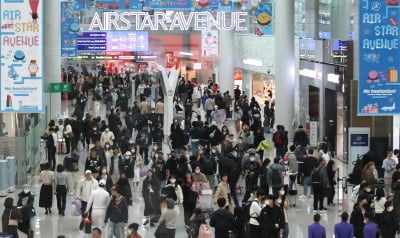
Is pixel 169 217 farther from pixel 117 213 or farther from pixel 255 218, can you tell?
pixel 255 218

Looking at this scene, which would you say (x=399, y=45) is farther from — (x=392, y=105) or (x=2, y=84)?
(x=2, y=84)

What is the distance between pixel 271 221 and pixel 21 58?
6.78m

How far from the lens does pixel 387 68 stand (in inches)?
914

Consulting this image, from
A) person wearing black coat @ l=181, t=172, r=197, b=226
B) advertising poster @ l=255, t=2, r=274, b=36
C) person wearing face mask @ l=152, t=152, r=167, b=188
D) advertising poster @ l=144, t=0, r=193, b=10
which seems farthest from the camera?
advertising poster @ l=144, t=0, r=193, b=10

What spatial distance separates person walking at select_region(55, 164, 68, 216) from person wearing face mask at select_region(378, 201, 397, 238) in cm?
741

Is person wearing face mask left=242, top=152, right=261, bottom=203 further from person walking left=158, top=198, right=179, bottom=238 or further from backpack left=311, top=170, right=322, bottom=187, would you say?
person walking left=158, top=198, right=179, bottom=238

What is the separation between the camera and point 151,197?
22.2 meters

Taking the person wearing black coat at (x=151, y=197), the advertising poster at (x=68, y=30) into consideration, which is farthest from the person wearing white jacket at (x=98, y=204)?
the advertising poster at (x=68, y=30)

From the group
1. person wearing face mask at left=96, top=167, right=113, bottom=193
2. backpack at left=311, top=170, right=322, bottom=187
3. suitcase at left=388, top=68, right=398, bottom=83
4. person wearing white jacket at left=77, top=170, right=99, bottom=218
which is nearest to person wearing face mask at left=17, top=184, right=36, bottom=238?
person wearing white jacket at left=77, top=170, right=99, bottom=218

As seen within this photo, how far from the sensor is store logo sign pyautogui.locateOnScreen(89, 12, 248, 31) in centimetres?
4397

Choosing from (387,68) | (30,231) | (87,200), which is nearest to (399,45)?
(387,68)

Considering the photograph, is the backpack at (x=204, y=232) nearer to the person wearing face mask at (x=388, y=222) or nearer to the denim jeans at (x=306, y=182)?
the person wearing face mask at (x=388, y=222)

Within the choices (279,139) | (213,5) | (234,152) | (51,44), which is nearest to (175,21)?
(213,5)

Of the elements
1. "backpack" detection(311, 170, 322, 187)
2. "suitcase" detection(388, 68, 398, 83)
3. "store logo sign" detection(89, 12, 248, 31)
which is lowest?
"backpack" detection(311, 170, 322, 187)
